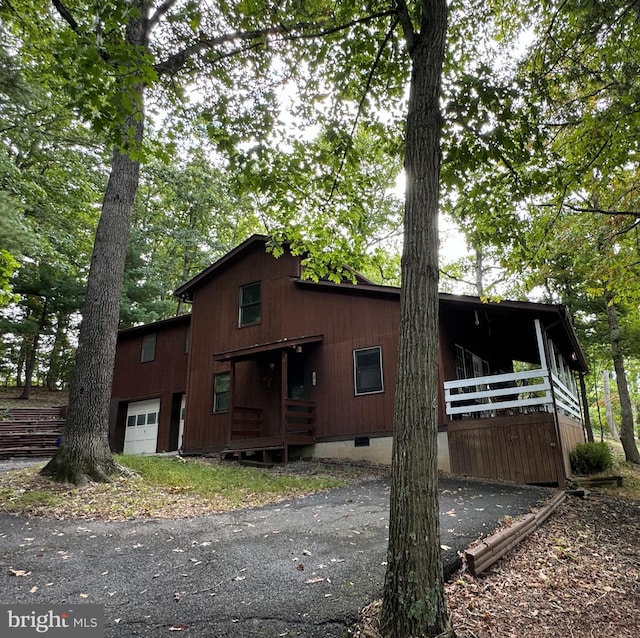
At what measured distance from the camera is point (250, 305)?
560 inches

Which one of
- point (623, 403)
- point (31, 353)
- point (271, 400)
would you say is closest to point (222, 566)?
point (271, 400)

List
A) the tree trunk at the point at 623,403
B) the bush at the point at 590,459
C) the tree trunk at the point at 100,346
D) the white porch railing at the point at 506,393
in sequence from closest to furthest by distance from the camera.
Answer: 1. the tree trunk at the point at 100,346
2. the white porch railing at the point at 506,393
3. the bush at the point at 590,459
4. the tree trunk at the point at 623,403

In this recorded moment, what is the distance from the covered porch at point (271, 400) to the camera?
11.5m

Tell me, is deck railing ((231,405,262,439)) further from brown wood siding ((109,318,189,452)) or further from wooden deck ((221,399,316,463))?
brown wood siding ((109,318,189,452))

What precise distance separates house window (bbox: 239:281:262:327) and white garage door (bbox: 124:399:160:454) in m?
5.30

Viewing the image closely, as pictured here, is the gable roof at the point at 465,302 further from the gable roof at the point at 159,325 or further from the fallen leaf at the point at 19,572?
the fallen leaf at the point at 19,572

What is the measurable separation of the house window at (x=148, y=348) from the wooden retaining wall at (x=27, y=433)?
3.87 metres

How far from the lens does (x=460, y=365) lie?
1237 cm

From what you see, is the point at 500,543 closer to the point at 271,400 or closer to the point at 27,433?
the point at 271,400

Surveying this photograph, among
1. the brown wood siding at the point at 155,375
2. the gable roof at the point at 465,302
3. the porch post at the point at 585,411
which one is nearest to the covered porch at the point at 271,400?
the gable roof at the point at 465,302

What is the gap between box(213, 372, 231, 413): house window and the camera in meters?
13.9

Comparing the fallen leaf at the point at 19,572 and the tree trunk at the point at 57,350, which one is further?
the tree trunk at the point at 57,350

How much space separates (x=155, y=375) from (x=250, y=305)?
5375 mm

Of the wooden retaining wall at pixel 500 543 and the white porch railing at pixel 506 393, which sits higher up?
the white porch railing at pixel 506 393
